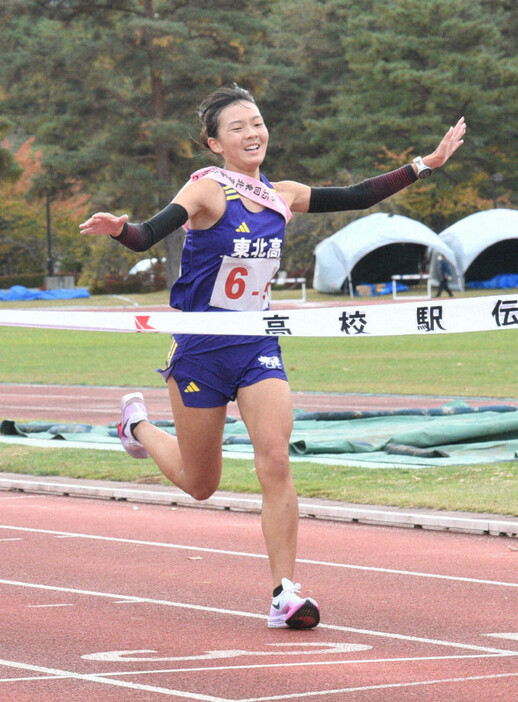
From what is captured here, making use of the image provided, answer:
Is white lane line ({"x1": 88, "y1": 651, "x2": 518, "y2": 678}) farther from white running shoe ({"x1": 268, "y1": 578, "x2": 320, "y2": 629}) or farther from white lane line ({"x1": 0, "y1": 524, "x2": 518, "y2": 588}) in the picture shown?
white lane line ({"x1": 0, "y1": 524, "x2": 518, "y2": 588})

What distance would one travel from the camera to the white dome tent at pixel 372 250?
54812mm

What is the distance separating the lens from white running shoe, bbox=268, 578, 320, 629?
18.2ft

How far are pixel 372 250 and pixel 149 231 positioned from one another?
5297cm

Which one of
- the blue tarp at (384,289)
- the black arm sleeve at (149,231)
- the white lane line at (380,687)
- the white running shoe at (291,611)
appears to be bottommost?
the white lane line at (380,687)

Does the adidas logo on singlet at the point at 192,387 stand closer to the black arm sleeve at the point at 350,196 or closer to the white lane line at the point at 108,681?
the black arm sleeve at the point at 350,196

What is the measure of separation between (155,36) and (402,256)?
1567 centimetres

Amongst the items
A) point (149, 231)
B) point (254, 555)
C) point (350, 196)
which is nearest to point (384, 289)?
point (254, 555)

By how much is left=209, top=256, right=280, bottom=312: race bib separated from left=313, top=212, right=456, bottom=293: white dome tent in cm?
4822

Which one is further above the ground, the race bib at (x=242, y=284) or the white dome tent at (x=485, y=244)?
the white dome tent at (x=485, y=244)

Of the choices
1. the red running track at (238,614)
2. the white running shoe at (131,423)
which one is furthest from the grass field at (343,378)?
the white running shoe at (131,423)

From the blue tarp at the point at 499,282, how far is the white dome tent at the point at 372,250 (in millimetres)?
2677

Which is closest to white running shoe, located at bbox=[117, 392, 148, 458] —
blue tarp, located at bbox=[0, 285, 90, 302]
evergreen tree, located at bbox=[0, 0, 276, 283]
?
evergreen tree, located at bbox=[0, 0, 276, 283]

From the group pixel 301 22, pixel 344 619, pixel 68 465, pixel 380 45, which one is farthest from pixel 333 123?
pixel 344 619

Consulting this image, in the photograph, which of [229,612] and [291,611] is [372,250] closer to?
[229,612]
